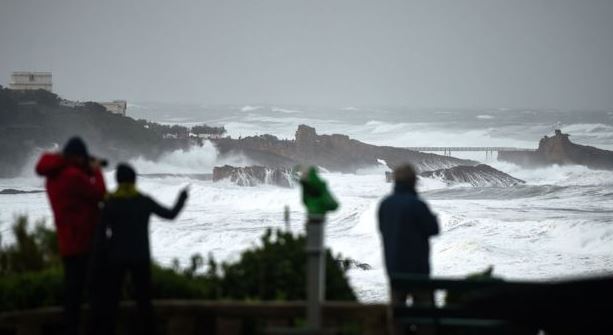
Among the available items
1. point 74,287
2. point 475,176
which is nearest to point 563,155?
point 475,176

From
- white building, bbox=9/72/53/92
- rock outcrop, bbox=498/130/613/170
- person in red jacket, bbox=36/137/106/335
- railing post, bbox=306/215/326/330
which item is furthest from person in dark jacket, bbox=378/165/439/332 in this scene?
white building, bbox=9/72/53/92

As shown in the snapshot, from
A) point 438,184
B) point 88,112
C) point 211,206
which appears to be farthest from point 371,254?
point 88,112

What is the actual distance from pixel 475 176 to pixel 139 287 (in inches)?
1743

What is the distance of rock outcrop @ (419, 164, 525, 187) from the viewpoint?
48.2 meters

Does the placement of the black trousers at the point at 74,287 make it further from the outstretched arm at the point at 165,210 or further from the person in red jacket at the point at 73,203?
the outstretched arm at the point at 165,210

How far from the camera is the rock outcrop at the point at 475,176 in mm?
48188

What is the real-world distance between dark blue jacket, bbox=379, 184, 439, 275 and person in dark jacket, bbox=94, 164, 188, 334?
127cm

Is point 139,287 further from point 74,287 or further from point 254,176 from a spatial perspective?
point 254,176

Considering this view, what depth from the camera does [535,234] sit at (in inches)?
1086

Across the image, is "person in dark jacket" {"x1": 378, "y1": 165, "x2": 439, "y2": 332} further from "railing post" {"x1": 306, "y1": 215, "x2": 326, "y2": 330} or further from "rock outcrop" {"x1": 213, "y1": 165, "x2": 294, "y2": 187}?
"rock outcrop" {"x1": 213, "y1": 165, "x2": 294, "y2": 187}

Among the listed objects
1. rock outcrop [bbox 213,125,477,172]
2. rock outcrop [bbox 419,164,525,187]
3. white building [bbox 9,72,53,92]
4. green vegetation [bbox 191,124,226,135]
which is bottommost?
rock outcrop [bbox 419,164,525,187]

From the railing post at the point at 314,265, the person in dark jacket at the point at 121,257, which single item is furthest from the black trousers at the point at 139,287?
the railing post at the point at 314,265

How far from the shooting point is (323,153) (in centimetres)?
6381

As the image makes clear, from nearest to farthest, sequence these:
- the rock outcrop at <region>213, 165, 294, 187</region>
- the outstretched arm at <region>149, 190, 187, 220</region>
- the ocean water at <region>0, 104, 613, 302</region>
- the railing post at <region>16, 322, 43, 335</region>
A: 1. the outstretched arm at <region>149, 190, 187, 220</region>
2. the railing post at <region>16, 322, 43, 335</region>
3. the ocean water at <region>0, 104, 613, 302</region>
4. the rock outcrop at <region>213, 165, 294, 187</region>
